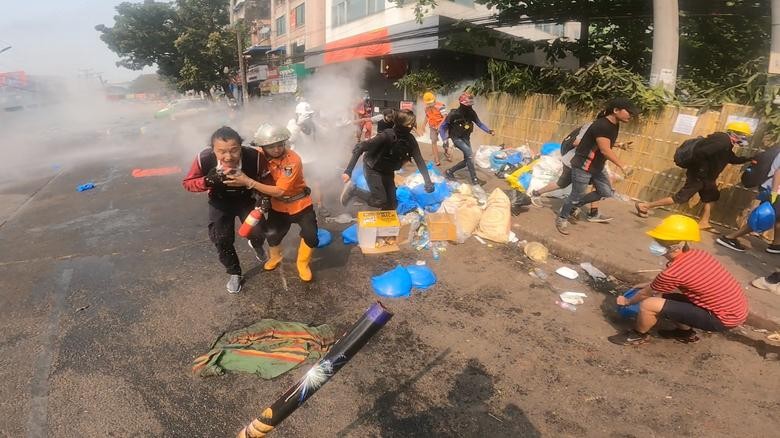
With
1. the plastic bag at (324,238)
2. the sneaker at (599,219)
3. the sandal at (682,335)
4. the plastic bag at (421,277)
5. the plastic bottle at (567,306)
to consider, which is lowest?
the plastic bottle at (567,306)

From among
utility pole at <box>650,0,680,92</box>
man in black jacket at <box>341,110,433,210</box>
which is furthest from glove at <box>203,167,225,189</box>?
utility pole at <box>650,0,680,92</box>

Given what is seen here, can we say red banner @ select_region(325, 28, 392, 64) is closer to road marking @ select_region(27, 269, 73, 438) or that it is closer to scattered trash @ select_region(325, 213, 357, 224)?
scattered trash @ select_region(325, 213, 357, 224)

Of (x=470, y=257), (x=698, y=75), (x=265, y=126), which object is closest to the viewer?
(x=265, y=126)

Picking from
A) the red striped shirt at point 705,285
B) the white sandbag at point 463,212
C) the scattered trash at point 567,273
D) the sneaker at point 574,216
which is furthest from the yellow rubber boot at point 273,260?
the sneaker at point 574,216

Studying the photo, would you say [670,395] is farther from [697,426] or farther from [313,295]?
[313,295]

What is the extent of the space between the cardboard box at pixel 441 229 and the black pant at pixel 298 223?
1626 mm

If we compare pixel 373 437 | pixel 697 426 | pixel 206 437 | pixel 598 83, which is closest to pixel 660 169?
pixel 598 83

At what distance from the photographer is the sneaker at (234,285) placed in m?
3.88

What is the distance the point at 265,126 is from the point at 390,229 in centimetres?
192

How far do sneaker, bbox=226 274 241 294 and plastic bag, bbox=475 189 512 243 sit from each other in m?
2.93

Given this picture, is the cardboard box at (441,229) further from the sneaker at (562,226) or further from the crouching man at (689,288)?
the crouching man at (689,288)

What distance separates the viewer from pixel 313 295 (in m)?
3.86

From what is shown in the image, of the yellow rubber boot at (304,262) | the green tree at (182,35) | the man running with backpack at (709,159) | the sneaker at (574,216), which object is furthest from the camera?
the green tree at (182,35)

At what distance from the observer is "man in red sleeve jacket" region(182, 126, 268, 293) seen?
3.12 metres
